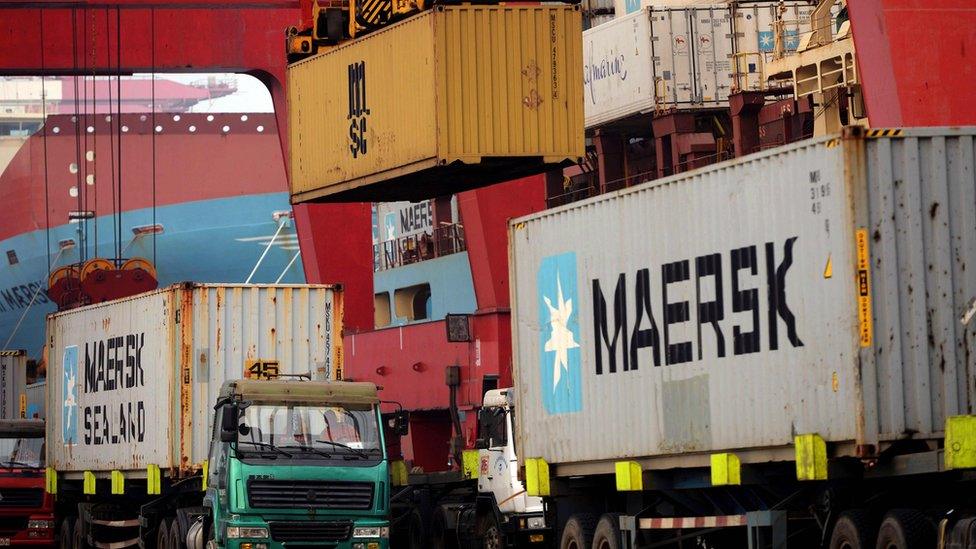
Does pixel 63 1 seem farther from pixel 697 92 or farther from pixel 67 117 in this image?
pixel 67 117

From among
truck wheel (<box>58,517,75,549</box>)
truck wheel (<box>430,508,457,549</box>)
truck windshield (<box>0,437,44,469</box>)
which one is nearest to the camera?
truck wheel (<box>430,508,457,549</box>)

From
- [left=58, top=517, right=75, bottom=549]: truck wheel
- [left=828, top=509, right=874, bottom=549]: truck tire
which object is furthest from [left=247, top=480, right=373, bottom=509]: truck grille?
[left=58, top=517, right=75, bottom=549]: truck wheel

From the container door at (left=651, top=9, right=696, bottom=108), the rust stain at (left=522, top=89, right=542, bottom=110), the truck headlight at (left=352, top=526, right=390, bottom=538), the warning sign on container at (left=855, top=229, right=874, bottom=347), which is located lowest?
the truck headlight at (left=352, top=526, right=390, bottom=538)

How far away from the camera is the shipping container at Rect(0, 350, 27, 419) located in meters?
35.3

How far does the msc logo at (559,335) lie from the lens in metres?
16.8

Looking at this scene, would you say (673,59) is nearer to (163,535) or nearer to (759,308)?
(163,535)

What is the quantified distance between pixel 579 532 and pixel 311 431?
3.08m

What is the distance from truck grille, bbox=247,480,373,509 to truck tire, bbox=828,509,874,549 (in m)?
6.18

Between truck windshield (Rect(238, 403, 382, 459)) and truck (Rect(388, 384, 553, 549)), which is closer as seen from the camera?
truck windshield (Rect(238, 403, 382, 459))

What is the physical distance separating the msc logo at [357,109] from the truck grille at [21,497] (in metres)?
7.19

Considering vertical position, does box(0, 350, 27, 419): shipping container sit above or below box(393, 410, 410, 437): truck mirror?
above

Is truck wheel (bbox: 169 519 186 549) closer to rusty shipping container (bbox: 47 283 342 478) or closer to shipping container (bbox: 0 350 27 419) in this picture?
rusty shipping container (bbox: 47 283 342 478)

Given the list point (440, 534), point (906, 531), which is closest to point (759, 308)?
point (906, 531)

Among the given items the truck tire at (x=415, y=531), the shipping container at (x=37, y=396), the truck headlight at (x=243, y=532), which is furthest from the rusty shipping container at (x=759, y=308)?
the shipping container at (x=37, y=396)
